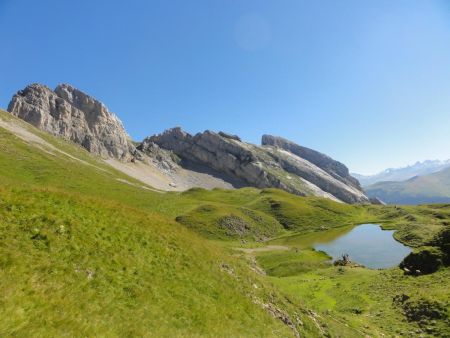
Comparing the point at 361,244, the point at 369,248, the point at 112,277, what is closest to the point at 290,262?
the point at 369,248

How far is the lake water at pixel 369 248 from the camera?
76188mm

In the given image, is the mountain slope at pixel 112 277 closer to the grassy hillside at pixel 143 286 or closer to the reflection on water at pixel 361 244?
the grassy hillside at pixel 143 286

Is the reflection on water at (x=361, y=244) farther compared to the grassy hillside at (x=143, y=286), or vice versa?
the reflection on water at (x=361, y=244)

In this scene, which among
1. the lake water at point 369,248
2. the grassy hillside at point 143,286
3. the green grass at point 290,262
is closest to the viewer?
the grassy hillside at point 143,286

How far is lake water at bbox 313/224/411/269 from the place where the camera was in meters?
76.2

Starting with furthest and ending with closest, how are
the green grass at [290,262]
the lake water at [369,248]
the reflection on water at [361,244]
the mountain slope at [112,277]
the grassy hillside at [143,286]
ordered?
the reflection on water at [361,244]
the lake water at [369,248]
the green grass at [290,262]
the grassy hillside at [143,286]
the mountain slope at [112,277]

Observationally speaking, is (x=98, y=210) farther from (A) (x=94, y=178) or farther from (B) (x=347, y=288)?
(A) (x=94, y=178)

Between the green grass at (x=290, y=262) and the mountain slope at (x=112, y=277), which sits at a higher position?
the mountain slope at (x=112, y=277)

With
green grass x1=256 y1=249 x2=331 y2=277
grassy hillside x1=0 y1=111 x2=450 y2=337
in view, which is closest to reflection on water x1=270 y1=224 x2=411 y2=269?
green grass x1=256 y1=249 x2=331 y2=277

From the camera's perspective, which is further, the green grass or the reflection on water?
the reflection on water

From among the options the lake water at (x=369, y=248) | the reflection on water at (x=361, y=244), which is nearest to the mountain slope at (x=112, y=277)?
the lake water at (x=369, y=248)

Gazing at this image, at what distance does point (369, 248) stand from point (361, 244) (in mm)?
6529

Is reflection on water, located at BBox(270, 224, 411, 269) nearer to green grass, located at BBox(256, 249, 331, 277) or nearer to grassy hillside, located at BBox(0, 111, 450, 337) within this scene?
green grass, located at BBox(256, 249, 331, 277)

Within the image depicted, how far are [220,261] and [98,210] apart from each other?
12716 mm
